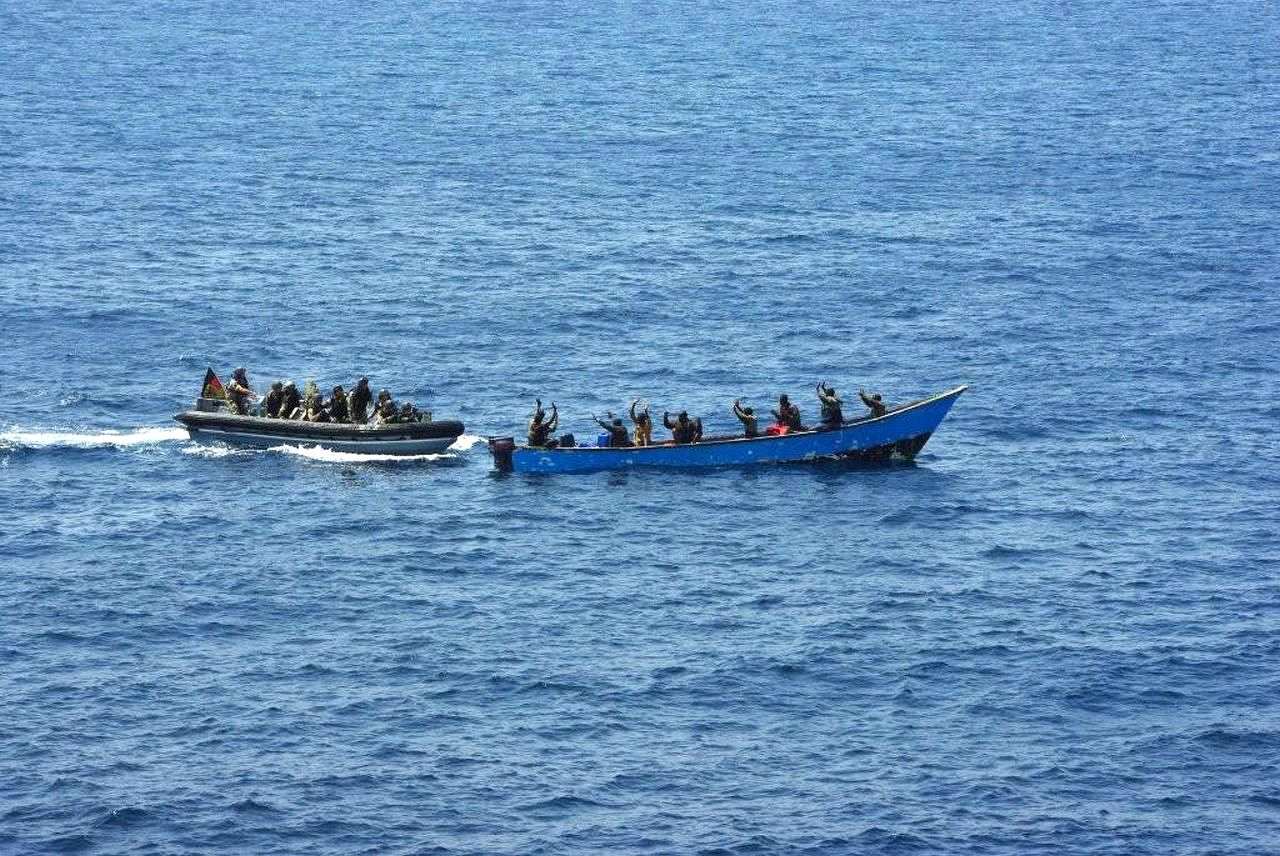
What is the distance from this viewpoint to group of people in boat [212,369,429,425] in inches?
3009

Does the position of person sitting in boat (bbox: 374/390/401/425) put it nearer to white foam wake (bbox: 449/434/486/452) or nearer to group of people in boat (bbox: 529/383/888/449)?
white foam wake (bbox: 449/434/486/452)

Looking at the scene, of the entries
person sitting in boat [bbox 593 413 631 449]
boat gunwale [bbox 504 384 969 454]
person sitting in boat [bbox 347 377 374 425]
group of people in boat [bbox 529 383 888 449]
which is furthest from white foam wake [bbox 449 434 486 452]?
person sitting in boat [bbox 593 413 631 449]

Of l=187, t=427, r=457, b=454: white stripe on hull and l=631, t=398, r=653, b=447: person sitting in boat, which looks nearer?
l=631, t=398, r=653, b=447: person sitting in boat

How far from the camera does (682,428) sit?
74625 millimetres

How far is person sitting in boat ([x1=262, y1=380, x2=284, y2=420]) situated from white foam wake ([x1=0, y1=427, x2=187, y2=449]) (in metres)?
3.00

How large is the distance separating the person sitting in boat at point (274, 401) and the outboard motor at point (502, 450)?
7.75m

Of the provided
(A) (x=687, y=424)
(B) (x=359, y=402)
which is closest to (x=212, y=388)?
(B) (x=359, y=402)

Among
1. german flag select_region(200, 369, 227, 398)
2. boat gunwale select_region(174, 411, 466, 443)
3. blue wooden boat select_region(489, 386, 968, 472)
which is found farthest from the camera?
german flag select_region(200, 369, 227, 398)

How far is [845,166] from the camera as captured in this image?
412 feet

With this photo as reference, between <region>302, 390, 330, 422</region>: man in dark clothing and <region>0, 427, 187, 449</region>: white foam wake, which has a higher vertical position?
<region>302, 390, 330, 422</region>: man in dark clothing

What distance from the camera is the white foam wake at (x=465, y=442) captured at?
77438 millimetres

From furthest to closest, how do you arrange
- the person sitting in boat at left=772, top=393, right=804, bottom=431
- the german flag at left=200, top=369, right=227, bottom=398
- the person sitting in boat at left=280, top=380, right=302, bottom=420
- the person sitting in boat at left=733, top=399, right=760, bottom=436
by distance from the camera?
the german flag at left=200, top=369, right=227, bottom=398
the person sitting in boat at left=280, top=380, right=302, bottom=420
the person sitting in boat at left=772, top=393, right=804, bottom=431
the person sitting in boat at left=733, top=399, right=760, bottom=436

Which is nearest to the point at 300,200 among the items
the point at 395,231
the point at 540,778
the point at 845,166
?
the point at 395,231

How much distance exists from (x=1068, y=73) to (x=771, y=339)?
74792 millimetres
